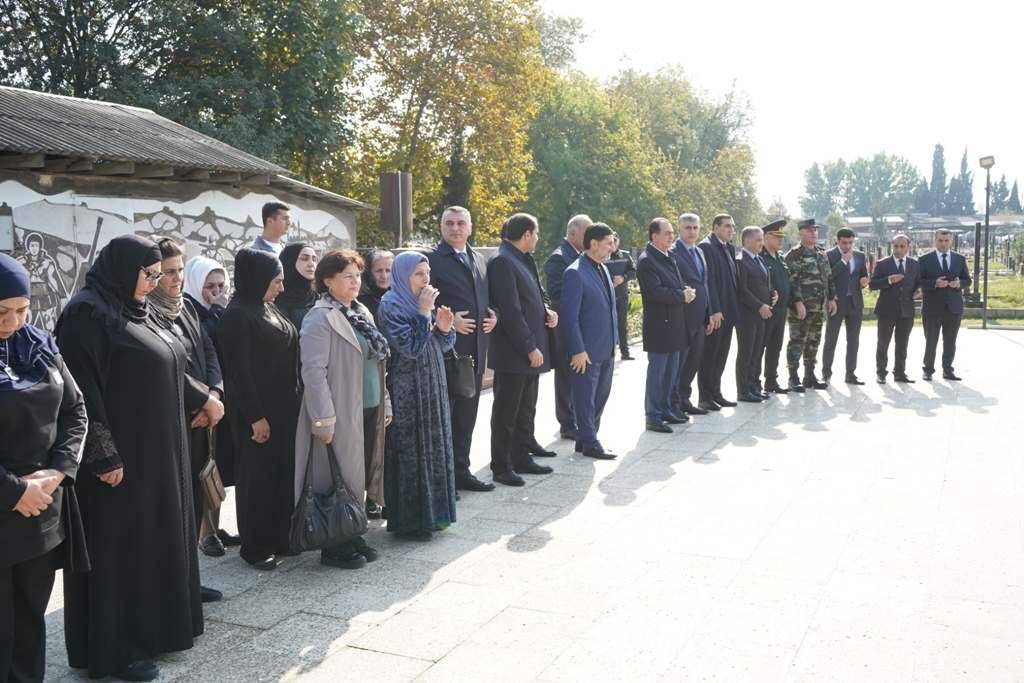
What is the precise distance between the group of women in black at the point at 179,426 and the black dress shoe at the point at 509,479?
53.0 inches

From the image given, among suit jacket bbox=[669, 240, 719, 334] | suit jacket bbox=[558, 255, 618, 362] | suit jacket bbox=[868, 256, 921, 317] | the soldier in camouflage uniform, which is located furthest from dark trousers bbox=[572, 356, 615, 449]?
suit jacket bbox=[868, 256, 921, 317]

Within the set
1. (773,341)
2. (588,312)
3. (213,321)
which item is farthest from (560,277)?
(213,321)

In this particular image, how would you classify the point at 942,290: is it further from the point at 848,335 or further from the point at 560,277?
the point at 560,277

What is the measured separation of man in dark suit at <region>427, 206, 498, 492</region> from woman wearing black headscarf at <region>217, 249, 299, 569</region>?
1.70m

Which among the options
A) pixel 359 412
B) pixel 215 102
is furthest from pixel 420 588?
pixel 215 102

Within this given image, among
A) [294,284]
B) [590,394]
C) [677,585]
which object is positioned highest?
[294,284]

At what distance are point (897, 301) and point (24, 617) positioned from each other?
35.1 ft

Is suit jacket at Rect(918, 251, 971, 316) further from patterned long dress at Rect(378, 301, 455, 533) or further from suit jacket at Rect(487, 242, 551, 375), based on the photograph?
patterned long dress at Rect(378, 301, 455, 533)

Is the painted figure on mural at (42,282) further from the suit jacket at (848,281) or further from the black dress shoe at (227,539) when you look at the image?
the suit jacket at (848,281)

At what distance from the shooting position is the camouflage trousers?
11.2 meters

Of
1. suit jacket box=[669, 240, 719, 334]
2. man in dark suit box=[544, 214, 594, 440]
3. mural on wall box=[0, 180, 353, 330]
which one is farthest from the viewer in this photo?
suit jacket box=[669, 240, 719, 334]

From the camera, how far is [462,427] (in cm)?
666

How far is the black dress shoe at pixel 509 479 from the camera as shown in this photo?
693 cm

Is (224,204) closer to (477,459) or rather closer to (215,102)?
(477,459)
